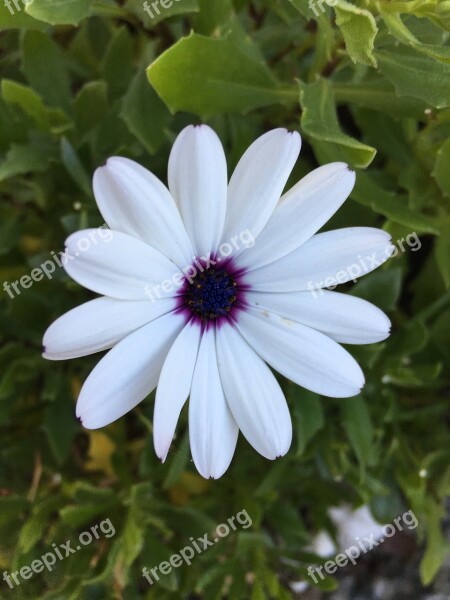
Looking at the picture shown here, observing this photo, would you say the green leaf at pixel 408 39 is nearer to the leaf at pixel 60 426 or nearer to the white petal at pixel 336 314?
the white petal at pixel 336 314

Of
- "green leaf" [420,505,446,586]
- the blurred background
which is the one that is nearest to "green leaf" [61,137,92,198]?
the blurred background

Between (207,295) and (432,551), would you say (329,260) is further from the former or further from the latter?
(432,551)

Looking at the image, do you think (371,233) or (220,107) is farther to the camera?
(220,107)

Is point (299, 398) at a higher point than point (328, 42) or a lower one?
lower

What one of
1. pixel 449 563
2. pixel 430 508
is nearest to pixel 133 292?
pixel 430 508

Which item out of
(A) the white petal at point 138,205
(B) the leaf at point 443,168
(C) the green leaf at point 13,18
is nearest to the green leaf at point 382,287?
(B) the leaf at point 443,168

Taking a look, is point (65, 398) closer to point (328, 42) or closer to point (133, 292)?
A: point (133, 292)
